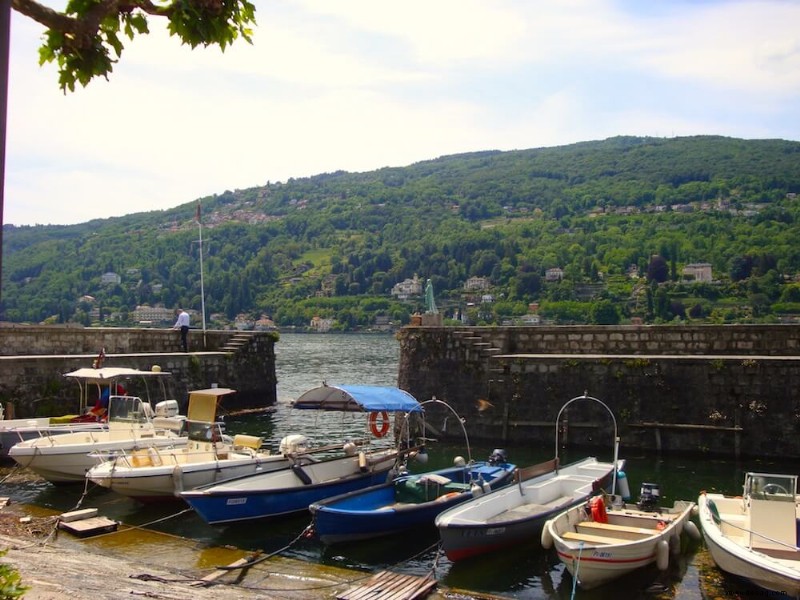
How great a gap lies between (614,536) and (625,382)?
379 inches

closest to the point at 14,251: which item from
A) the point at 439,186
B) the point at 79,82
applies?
the point at 439,186

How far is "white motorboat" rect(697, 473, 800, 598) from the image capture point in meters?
10.4

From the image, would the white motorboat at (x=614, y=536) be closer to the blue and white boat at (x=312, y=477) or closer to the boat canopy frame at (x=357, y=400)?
the blue and white boat at (x=312, y=477)

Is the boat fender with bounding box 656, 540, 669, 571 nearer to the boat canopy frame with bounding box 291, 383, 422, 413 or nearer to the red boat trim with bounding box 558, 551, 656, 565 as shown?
the red boat trim with bounding box 558, 551, 656, 565

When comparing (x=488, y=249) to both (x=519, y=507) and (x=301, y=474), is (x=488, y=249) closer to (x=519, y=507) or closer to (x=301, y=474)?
(x=301, y=474)

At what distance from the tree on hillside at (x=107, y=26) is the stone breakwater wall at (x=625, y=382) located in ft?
59.2

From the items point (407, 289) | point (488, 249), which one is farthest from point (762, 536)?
point (488, 249)

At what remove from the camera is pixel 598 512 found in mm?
12953

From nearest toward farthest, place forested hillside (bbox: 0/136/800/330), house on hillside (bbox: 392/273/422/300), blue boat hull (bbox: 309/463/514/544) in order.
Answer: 1. blue boat hull (bbox: 309/463/514/544)
2. forested hillside (bbox: 0/136/800/330)
3. house on hillside (bbox: 392/273/422/300)

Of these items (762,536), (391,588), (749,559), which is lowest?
(391,588)

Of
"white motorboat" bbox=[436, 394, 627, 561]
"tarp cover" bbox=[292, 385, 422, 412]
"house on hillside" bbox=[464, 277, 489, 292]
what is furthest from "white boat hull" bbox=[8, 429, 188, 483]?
"house on hillside" bbox=[464, 277, 489, 292]

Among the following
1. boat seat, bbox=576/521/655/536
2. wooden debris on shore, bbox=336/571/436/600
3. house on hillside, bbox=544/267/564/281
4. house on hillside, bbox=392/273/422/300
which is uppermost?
house on hillside, bbox=544/267/564/281

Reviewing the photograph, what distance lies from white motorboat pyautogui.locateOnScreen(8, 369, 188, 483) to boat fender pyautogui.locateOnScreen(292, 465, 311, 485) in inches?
133

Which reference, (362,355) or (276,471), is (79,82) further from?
(362,355)
